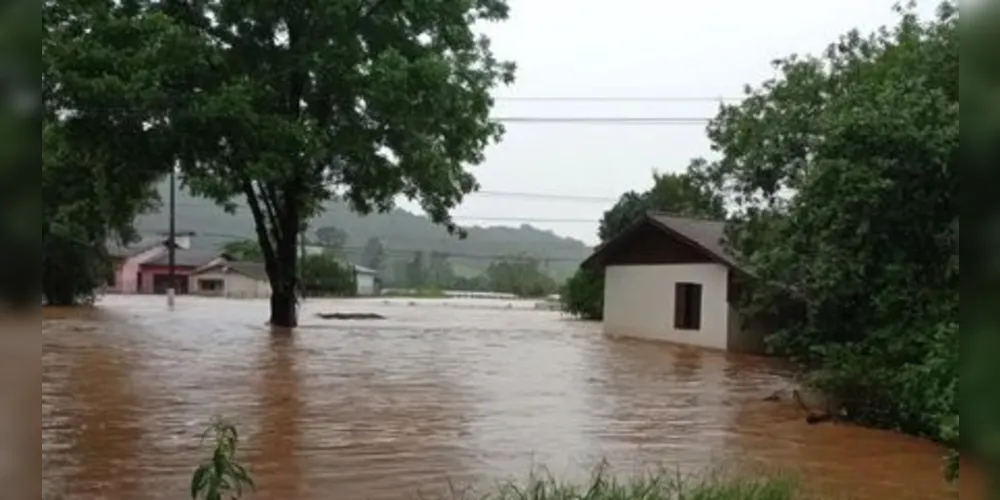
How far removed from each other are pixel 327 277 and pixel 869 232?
44104mm

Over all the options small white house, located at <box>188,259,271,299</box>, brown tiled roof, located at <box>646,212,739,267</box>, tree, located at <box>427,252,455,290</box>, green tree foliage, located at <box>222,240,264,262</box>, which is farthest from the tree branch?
tree, located at <box>427,252,455,290</box>

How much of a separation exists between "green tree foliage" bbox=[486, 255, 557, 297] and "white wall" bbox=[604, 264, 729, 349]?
1333 inches

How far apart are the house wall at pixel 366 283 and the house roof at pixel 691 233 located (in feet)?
115

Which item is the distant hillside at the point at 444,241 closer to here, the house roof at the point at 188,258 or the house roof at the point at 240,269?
the house roof at the point at 188,258

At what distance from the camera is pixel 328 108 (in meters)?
20.7

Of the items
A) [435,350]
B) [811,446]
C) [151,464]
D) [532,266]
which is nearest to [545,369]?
[435,350]

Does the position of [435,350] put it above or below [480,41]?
below

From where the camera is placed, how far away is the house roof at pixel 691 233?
22531 millimetres

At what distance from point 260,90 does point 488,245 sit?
59.5m

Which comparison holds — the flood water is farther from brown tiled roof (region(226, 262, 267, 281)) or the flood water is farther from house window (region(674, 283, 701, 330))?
brown tiled roof (region(226, 262, 267, 281))

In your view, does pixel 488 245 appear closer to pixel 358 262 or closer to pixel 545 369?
pixel 358 262

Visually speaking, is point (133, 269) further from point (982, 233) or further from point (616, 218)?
point (982, 233)

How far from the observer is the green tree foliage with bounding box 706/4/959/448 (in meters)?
9.42

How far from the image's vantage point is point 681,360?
64.7ft
